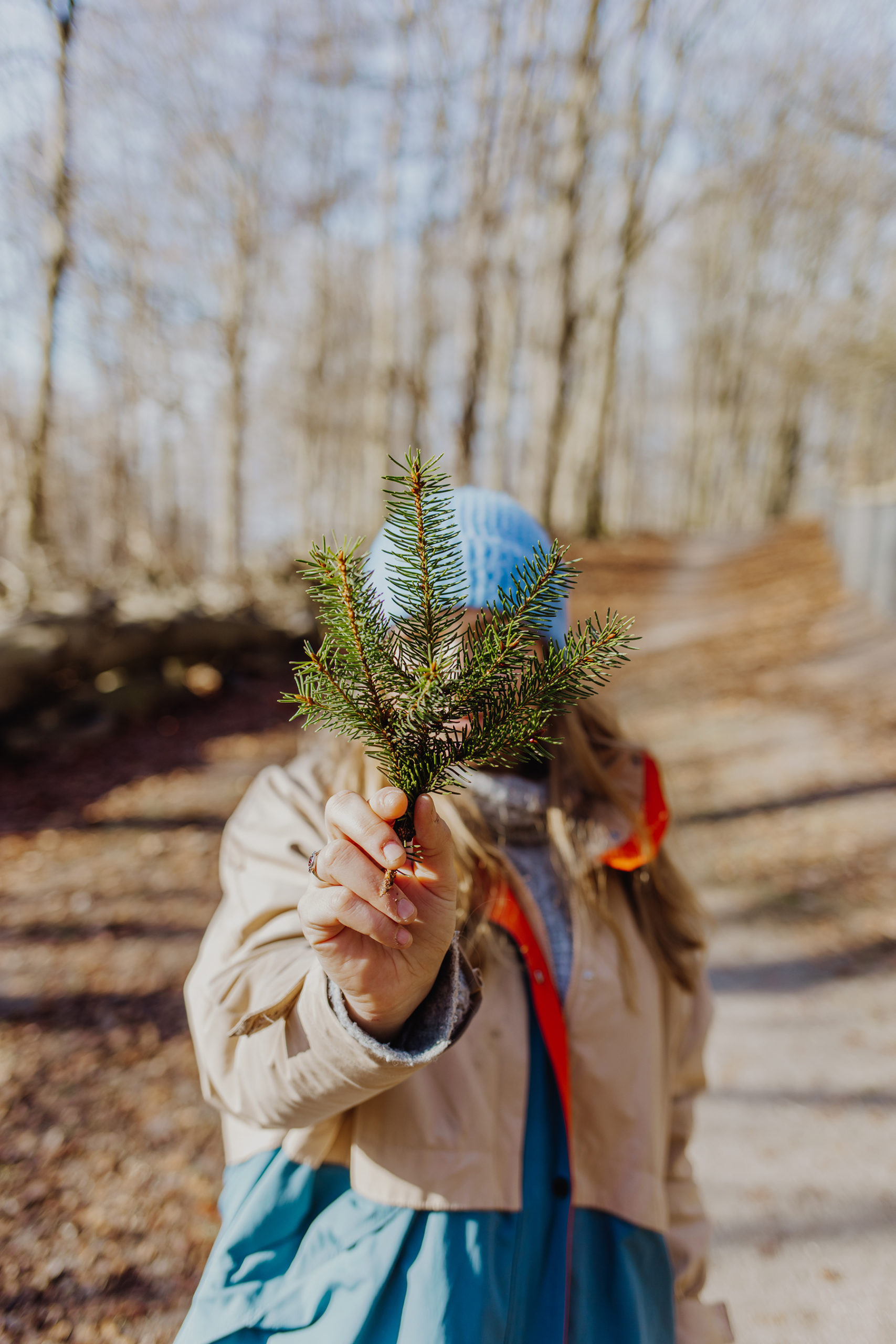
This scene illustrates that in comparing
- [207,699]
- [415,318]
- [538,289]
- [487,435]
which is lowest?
[207,699]

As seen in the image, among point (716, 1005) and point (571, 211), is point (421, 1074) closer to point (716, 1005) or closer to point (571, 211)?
point (716, 1005)

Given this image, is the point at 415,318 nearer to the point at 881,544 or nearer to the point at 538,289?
the point at 538,289

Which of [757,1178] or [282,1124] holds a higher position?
[282,1124]

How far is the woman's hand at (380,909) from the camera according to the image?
0.94 meters

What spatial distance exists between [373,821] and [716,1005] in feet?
13.3

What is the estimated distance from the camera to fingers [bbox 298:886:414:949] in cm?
99

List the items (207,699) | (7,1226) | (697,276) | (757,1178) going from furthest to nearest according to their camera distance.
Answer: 1. (697,276)
2. (207,699)
3. (757,1178)
4. (7,1226)

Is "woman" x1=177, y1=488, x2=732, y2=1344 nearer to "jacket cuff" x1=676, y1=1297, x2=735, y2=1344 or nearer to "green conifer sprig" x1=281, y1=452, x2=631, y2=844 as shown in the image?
"jacket cuff" x1=676, y1=1297, x2=735, y2=1344

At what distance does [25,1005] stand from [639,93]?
17.8 metres

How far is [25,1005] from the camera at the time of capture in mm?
4020

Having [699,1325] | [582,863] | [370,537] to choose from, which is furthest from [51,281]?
[699,1325]

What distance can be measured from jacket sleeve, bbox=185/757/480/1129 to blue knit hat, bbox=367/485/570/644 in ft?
1.76

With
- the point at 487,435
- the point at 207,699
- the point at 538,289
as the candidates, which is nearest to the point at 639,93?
the point at 538,289

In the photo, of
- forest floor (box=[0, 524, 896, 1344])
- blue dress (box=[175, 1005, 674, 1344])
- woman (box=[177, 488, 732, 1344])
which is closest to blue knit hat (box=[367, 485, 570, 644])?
woman (box=[177, 488, 732, 1344])
